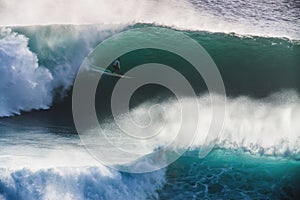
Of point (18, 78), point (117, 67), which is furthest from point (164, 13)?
point (18, 78)

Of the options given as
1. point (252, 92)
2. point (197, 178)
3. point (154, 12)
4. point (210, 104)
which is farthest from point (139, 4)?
point (197, 178)

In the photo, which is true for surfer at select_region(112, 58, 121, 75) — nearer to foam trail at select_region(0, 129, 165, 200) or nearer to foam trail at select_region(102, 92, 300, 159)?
foam trail at select_region(102, 92, 300, 159)

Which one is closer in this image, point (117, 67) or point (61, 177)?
point (61, 177)

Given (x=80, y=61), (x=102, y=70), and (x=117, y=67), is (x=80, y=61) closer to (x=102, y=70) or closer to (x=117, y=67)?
(x=102, y=70)

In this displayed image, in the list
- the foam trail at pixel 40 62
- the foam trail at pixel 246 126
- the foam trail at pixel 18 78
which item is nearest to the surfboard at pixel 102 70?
the foam trail at pixel 40 62

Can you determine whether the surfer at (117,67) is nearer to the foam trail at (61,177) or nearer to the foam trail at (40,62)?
the foam trail at (40,62)

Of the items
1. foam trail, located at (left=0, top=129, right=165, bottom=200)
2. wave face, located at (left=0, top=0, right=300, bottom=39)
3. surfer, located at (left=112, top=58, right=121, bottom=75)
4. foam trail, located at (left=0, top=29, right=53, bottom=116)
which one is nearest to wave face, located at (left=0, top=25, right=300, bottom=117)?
foam trail, located at (left=0, top=29, right=53, bottom=116)
